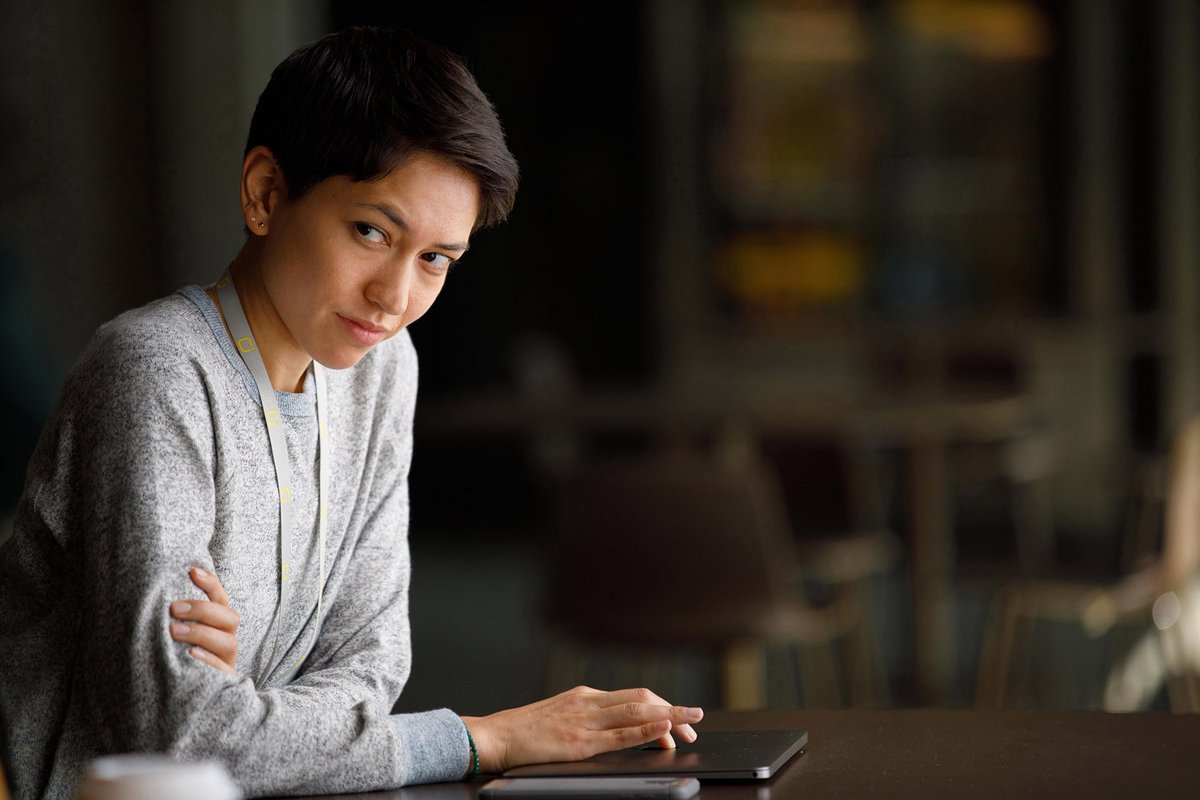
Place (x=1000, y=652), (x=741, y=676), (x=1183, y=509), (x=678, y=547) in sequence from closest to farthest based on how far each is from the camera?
(x=678, y=547) < (x=1183, y=509) < (x=741, y=676) < (x=1000, y=652)

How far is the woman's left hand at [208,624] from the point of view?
107cm

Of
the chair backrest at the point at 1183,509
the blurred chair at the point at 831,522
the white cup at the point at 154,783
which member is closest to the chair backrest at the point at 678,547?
the blurred chair at the point at 831,522

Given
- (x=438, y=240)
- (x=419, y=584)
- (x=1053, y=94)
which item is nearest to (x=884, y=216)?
(x=1053, y=94)

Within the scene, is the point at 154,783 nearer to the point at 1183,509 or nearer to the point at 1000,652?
the point at 1183,509

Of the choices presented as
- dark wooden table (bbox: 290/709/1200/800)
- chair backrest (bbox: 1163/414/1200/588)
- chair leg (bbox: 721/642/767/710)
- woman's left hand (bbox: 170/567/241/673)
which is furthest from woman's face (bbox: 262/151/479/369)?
chair backrest (bbox: 1163/414/1200/588)

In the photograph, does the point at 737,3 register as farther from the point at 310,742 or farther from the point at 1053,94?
the point at 310,742

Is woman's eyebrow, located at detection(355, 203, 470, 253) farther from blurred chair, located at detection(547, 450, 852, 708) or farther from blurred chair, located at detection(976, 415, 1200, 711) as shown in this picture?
blurred chair, located at detection(976, 415, 1200, 711)

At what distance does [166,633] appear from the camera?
1.06m

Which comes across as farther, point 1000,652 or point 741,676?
point 1000,652

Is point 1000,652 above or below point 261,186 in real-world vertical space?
below

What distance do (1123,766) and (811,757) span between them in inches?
9.2

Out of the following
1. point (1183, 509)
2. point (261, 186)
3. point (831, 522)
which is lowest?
point (831, 522)

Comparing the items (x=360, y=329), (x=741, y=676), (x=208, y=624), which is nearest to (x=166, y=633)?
(x=208, y=624)

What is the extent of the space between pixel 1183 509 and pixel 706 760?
2.40m
